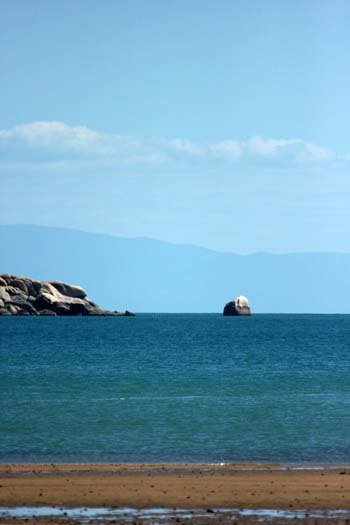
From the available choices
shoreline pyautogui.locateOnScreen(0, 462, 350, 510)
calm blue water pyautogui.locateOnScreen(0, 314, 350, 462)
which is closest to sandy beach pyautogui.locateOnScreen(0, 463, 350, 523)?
shoreline pyautogui.locateOnScreen(0, 462, 350, 510)

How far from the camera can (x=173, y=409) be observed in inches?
2084

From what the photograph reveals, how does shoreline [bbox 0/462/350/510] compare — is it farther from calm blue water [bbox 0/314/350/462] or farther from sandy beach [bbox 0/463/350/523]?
calm blue water [bbox 0/314/350/462]

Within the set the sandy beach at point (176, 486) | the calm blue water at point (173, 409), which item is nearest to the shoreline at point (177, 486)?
the sandy beach at point (176, 486)

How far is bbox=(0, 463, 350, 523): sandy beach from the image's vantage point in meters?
26.2

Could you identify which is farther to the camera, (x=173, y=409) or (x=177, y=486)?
(x=173, y=409)

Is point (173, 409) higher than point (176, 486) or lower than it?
higher

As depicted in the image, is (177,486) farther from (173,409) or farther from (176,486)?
(173,409)

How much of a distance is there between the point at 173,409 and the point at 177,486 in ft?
79.7

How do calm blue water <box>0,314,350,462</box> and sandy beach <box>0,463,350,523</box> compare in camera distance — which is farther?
calm blue water <box>0,314,350,462</box>

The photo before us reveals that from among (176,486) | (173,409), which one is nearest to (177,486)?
(176,486)

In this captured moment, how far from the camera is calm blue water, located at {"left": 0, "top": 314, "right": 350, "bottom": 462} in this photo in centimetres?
3931

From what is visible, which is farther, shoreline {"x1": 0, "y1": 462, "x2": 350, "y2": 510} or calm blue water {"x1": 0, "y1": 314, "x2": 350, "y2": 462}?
calm blue water {"x1": 0, "y1": 314, "x2": 350, "y2": 462}

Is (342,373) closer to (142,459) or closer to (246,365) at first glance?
(246,365)

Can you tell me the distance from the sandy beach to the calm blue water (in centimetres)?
373
